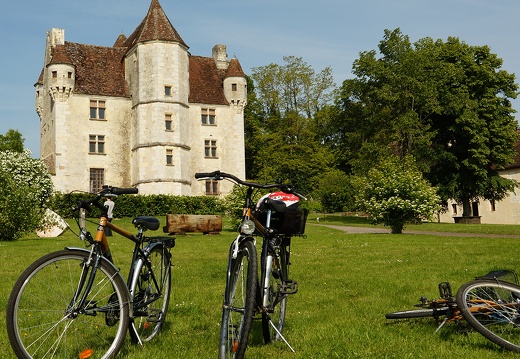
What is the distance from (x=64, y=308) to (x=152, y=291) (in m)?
1.15

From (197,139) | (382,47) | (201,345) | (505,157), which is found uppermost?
(382,47)

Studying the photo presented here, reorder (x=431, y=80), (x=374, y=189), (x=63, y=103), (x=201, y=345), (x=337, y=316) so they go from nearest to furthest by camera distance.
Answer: (x=201, y=345), (x=337, y=316), (x=374, y=189), (x=431, y=80), (x=63, y=103)

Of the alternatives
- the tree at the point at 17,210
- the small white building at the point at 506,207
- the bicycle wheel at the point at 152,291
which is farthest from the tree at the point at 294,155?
the bicycle wheel at the point at 152,291

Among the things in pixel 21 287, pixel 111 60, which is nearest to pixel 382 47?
pixel 111 60

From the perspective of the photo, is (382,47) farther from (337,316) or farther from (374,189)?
(337,316)

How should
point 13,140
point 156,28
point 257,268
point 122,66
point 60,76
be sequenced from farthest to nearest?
point 13,140, point 122,66, point 156,28, point 60,76, point 257,268

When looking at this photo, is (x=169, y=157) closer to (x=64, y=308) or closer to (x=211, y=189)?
(x=211, y=189)

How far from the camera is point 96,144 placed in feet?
160

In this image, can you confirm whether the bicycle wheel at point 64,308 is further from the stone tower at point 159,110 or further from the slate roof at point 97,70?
the slate roof at point 97,70

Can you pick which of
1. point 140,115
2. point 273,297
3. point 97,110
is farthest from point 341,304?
point 97,110

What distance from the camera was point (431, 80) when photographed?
4078 centimetres

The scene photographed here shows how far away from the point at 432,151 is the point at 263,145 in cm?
2493

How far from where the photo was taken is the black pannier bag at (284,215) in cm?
501

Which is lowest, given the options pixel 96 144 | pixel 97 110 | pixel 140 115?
pixel 96 144
